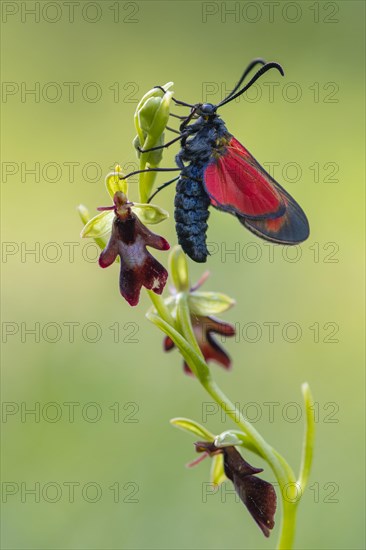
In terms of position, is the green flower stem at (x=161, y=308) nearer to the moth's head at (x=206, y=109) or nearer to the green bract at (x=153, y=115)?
the green bract at (x=153, y=115)

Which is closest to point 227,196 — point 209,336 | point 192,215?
point 192,215

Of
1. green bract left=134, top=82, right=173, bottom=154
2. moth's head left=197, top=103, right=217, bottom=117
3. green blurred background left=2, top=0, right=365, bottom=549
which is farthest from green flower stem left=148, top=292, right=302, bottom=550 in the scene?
green blurred background left=2, top=0, right=365, bottom=549

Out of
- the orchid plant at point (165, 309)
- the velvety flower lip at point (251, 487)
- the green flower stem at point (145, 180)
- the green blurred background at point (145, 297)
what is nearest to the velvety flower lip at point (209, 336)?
the orchid plant at point (165, 309)

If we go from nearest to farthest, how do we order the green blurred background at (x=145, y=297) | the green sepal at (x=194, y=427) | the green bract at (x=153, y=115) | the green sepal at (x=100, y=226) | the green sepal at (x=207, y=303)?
1. the green bract at (x=153, y=115)
2. the green sepal at (x=100, y=226)
3. the green sepal at (x=194, y=427)
4. the green sepal at (x=207, y=303)
5. the green blurred background at (x=145, y=297)

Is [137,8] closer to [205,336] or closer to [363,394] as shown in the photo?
[363,394]

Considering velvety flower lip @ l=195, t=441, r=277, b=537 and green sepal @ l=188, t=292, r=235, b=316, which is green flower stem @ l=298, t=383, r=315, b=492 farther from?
green sepal @ l=188, t=292, r=235, b=316

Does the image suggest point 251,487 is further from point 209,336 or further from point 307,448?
point 209,336
